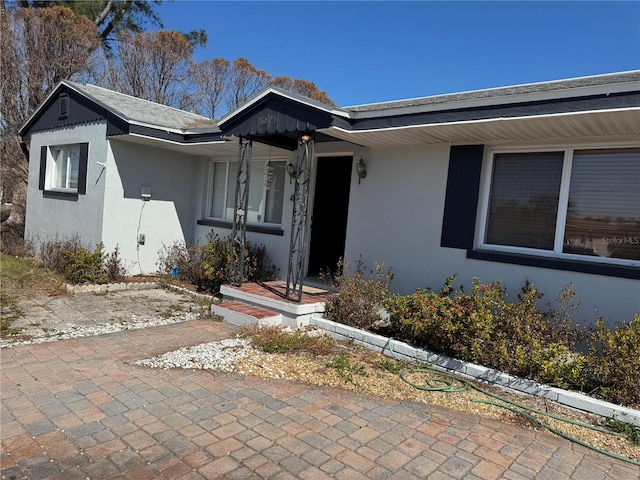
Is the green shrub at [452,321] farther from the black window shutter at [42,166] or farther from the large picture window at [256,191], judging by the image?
the black window shutter at [42,166]

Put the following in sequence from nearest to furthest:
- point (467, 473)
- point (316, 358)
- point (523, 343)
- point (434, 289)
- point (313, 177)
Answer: point (467, 473) → point (523, 343) → point (316, 358) → point (434, 289) → point (313, 177)

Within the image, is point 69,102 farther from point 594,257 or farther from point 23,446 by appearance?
point 594,257

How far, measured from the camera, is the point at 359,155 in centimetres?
701

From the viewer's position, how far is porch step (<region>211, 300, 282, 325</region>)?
5906mm

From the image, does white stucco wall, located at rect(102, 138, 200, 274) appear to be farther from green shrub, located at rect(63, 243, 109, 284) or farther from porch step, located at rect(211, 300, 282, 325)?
porch step, located at rect(211, 300, 282, 325)

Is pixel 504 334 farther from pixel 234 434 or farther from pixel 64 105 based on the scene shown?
pixel 64 105

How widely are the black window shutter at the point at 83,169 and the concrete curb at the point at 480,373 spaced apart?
6072 millimetres

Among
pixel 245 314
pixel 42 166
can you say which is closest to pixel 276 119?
pixel 245 314

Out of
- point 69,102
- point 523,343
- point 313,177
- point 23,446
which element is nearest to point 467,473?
point 523,343

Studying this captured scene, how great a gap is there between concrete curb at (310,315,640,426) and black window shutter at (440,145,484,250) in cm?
176

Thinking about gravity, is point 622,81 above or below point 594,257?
above

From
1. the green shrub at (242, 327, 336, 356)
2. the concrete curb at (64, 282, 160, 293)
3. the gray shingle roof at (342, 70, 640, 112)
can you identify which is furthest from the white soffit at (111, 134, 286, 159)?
the green shrub at (242, 327, 336, 356)

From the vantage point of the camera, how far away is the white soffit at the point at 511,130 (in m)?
4.38

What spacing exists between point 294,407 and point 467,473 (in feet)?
4.84
